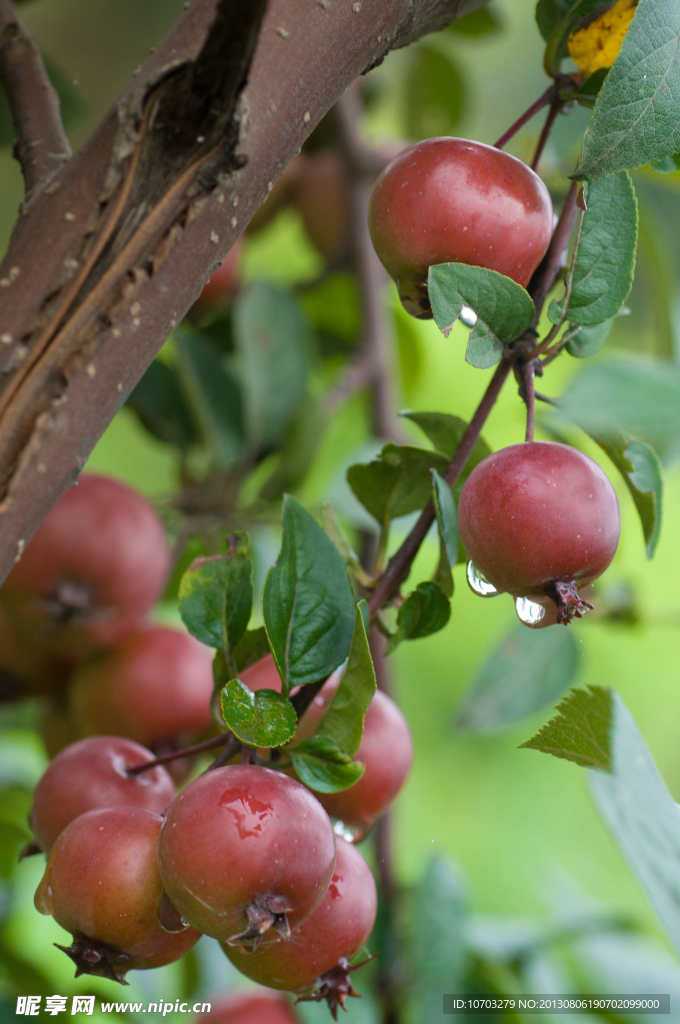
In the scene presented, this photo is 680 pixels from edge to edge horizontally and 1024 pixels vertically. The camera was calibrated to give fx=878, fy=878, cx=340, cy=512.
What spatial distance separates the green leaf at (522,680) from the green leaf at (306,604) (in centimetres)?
36

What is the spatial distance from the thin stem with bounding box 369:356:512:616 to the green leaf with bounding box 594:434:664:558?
55 millimetres

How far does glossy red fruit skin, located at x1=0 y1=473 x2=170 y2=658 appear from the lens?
0.56 metres

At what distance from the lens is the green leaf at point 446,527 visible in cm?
31

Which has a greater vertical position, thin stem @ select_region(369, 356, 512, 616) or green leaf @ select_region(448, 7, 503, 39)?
green leaf @ select_region(448, 7, 503, 39)

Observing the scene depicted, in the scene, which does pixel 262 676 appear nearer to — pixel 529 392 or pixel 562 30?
pixel 529 392

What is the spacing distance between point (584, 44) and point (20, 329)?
0.24 m

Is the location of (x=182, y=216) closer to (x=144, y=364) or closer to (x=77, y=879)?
(x=144, y=364)

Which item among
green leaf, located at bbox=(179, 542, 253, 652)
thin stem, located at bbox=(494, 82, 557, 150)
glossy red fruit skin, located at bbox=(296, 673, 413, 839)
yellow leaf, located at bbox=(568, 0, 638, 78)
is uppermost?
yellow leaf, located at bbox=(568, 0, 638, 78)

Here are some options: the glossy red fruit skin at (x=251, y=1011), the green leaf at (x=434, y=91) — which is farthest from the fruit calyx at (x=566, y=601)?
the green leaf at (x=434, y=91)

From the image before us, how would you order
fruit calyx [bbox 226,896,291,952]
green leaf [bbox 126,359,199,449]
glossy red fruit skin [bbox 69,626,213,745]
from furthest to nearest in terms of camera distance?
green leaf [bbox 126,359,199,449] < glossy red fruit skin [bbox 69,626,213,745] < fruit calyx [bbox 226,896,291,952]

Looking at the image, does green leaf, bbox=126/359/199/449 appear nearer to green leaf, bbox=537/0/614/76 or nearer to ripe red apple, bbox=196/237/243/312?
ripe red apple, bbox=196/237/243/312

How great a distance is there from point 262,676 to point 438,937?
393 mm

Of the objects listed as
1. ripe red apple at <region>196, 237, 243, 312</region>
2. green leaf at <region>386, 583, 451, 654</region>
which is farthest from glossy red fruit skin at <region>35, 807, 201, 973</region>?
ripe red apple at <region>196, 237, 243, 312</region>

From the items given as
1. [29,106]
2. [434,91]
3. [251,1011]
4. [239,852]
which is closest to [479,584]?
[239,852]
